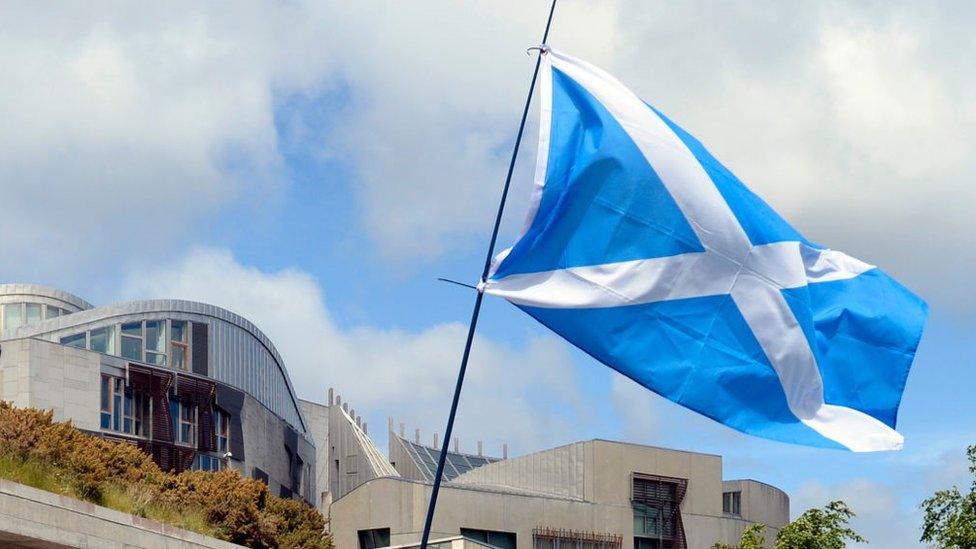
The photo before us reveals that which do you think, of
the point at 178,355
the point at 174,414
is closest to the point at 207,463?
the point at 174,414

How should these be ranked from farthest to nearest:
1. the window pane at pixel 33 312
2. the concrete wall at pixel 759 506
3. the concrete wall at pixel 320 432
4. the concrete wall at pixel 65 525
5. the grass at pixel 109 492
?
the concrete wall at pixel 320 432 → the concrete wall at pixel 759 506 → the window pane at pixel 33 312 → the grass at pixel 109 492 → the concrete wall at pixel 65 525

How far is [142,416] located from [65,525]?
107 feet

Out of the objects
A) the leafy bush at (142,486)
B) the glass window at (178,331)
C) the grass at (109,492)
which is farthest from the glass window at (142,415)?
the grass at (109,492)

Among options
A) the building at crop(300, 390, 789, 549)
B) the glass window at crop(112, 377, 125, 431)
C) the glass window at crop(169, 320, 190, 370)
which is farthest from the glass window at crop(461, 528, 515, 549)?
the glass window at crop(112, 377, 125, 431)

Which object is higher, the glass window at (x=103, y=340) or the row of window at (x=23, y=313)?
the row of window at (x=23, y=313)

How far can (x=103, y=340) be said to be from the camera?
6275 centimetres

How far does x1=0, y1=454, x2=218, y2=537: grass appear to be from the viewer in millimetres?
30250

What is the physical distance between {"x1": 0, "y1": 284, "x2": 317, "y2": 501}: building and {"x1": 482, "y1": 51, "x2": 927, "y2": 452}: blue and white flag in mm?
40315

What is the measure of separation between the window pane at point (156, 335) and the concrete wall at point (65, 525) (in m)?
31.6

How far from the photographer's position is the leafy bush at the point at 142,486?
3110 centimetres

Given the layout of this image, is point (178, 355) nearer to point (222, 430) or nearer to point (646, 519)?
point (222, 430)

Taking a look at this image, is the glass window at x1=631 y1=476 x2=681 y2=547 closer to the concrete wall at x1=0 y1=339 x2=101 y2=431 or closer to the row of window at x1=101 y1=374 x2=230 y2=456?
the row of window at x1=101 y1=374 x2=230 y2=456

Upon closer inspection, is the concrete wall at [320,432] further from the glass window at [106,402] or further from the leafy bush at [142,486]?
the leafy bush at [142,486]

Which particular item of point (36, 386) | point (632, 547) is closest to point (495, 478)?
point (632, 547)
